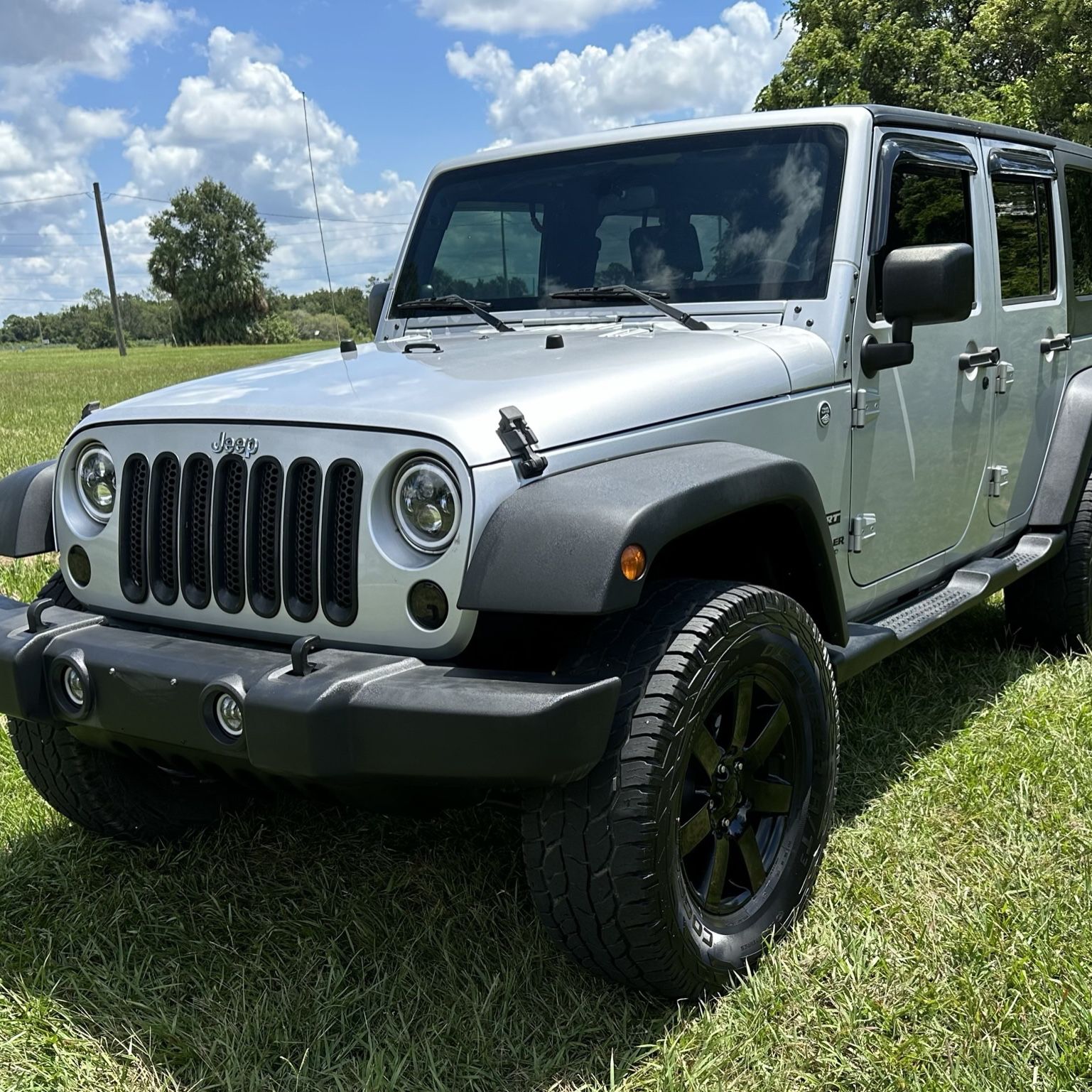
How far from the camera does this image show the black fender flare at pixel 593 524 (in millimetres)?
2141

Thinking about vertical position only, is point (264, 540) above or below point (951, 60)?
below

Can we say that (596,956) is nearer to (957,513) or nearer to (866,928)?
(866,928)

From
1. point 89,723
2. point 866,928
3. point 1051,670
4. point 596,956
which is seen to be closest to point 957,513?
point 1051,670

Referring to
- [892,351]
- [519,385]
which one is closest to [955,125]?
[892,351]

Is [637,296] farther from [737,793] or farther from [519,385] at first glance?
[737,793]

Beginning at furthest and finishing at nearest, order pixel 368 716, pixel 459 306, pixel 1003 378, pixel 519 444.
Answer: pixel 1003 378 < pixel 459 306 < pixel 519 444 < pixel 368 716

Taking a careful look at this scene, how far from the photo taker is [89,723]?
2.54 metres

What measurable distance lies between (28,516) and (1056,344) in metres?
→ 3.68

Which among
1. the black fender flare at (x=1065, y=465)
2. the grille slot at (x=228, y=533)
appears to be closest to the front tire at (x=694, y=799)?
the grille slot at (x=228, y=533)

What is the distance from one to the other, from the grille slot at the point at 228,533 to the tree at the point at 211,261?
77.1 m

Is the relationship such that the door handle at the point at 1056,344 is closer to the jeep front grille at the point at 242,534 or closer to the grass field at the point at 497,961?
the grass field at the point at 497,961

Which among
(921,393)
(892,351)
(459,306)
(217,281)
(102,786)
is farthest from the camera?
(217,281)

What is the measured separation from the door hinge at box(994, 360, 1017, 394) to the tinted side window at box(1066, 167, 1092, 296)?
0.95m

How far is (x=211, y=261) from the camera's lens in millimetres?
82375
